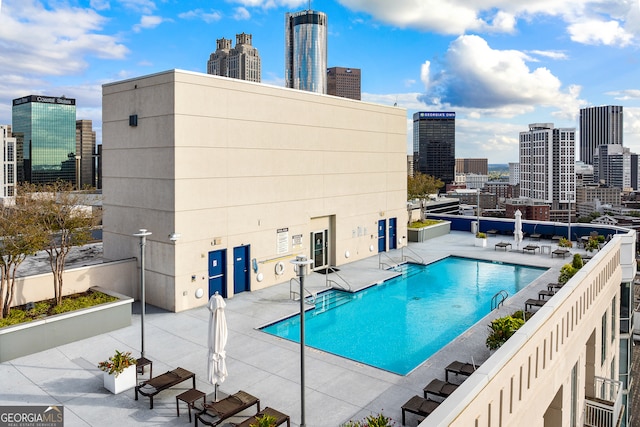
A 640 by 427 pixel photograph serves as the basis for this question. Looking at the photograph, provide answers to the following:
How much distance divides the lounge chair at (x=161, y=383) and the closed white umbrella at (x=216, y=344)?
80 cm

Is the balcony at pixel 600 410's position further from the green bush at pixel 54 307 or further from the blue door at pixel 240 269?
the green bush at pixel 54 307

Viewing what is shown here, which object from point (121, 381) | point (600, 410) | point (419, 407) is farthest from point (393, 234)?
point (121, 381)

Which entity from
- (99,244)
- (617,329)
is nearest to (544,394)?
(617,329)

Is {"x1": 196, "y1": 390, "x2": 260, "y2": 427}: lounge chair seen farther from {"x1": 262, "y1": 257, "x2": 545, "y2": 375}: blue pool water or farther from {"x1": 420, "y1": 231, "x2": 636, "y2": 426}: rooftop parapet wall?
{"x1": 420, "y1": 231, "x2": 636, "y2": 426}: rooftop parapet wall

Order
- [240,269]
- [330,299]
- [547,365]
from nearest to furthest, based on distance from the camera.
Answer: [547,365]
[330,299]
[240,269]

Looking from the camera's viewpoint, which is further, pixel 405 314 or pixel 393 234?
pixel 393 234

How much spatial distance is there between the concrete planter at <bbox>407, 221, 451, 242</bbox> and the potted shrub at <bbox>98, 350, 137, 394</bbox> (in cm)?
2364

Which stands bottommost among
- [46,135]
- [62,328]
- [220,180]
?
[62,328]

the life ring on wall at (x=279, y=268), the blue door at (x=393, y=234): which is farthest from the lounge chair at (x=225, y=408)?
the blue door at (x=393, y=234)

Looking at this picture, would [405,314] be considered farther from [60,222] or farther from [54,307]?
[60,222]

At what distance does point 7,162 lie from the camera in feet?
471

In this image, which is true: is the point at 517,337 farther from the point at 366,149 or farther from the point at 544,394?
the point at 366,149

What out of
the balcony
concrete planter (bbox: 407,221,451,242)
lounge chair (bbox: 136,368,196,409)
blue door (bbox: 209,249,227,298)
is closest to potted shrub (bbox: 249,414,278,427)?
lounge chair (bbox: 136,368,196,409)

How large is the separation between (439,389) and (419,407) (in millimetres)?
1045
